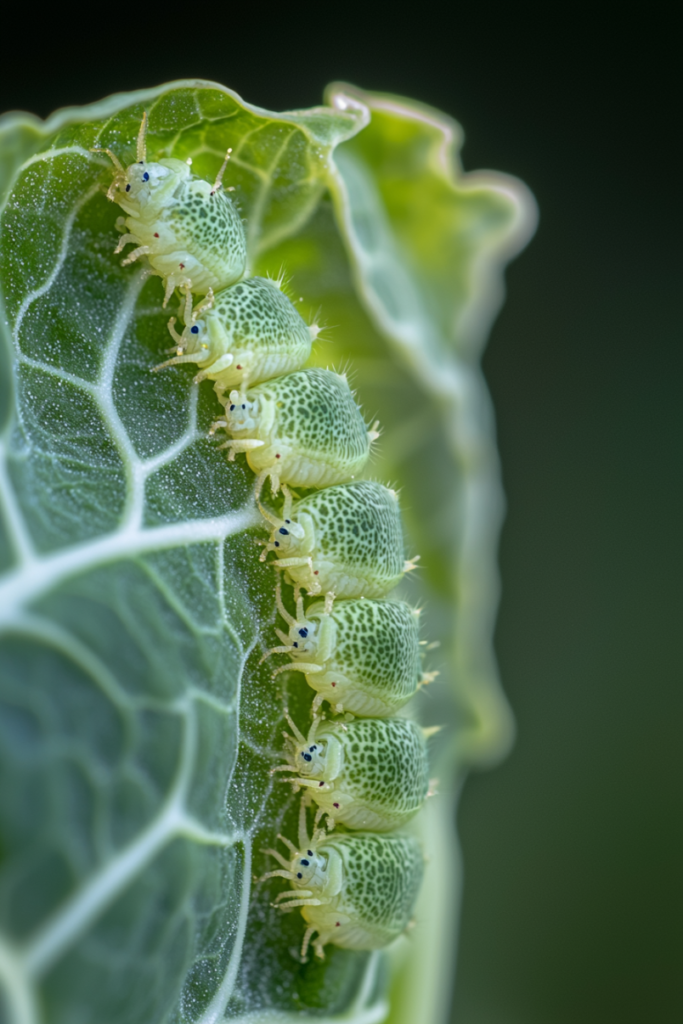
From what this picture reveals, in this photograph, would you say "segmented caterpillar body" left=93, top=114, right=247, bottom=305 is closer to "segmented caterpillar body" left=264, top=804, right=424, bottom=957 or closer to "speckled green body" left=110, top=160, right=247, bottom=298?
"speckled green body" left=110, top=160, right=247, bottom=298

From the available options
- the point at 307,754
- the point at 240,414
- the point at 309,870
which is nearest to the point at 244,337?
the point at 240,414

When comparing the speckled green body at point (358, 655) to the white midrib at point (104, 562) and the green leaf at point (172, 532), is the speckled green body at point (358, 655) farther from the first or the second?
the white midrib at point (104, 562)

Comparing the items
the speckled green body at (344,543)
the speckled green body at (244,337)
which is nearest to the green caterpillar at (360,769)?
the speckled green body at (344,543)

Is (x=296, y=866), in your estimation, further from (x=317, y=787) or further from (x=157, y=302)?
(x=157, y=302)

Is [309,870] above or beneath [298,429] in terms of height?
beneath

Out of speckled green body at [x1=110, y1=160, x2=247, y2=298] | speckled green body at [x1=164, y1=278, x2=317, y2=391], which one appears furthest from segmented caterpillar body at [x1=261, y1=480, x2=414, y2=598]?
speckled green body at [x1=110, y1=160, x2=247, y2=298]

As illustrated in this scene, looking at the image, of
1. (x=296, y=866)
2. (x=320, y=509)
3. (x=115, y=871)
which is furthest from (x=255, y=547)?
(x=115, y=871)

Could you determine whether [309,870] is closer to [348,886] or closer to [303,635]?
[348,886]
